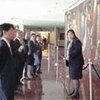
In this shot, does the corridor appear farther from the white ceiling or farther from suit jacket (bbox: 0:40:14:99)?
the white ceiling

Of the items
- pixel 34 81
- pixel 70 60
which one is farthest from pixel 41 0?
pixel 70 60

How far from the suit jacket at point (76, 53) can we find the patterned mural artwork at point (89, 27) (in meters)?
0.75

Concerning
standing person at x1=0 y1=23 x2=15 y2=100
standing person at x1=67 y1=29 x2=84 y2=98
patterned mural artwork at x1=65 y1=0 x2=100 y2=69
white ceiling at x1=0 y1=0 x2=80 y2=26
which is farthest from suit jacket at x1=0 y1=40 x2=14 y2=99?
white ceiling at x1=0 y1=0 x2=80 y2=26

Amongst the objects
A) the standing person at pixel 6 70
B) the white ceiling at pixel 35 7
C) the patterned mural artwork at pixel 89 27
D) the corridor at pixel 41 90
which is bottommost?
the corridor at pixel 41 90

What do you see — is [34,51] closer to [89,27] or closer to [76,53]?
[89,27]

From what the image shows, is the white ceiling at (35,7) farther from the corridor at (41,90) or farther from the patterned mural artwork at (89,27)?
the corridor at (41,90)

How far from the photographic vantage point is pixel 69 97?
290 inches

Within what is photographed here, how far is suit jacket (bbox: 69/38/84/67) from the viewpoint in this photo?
7273 mm

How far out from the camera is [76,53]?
7.28m

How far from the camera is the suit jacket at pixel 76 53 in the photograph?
23.9ft

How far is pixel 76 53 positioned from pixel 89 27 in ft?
5.81

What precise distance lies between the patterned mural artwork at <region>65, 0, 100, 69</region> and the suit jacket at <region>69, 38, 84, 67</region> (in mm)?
753

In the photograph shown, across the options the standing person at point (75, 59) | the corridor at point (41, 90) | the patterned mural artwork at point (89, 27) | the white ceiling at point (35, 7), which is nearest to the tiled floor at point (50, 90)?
the corridor at point (41, 90)

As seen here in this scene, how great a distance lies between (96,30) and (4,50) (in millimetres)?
4071
